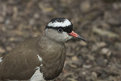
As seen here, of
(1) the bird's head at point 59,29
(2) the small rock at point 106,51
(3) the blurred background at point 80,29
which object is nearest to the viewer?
(1) the bird's head at point 59,29

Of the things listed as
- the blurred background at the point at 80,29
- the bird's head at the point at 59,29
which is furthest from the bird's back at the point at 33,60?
the blurred background at the point at 80,29

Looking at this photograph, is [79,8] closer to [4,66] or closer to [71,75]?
[71,75]

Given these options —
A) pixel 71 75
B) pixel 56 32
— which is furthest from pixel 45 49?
pixel 71 75

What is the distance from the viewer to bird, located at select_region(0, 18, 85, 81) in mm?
5285

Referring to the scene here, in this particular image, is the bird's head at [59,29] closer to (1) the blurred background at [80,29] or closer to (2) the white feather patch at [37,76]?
(2) the white feather patch at [37,76]

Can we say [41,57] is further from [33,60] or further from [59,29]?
[59,29]

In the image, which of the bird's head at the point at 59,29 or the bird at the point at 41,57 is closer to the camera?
the bird's head at the point at 59,29

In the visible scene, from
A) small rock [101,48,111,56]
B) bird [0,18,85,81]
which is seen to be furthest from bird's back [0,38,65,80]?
small rock [101,48,111,56]

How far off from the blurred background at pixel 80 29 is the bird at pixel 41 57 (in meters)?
1.21

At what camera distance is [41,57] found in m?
5.33

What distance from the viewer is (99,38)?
761 centimetres

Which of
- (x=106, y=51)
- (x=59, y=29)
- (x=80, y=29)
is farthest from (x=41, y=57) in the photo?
(x=80, y=29)

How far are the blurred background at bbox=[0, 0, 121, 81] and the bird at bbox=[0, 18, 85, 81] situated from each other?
121 centimetres

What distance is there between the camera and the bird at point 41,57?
17.3 feet
